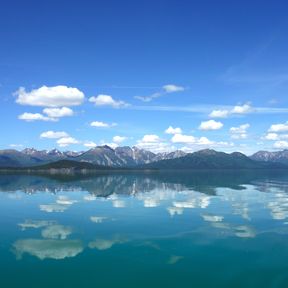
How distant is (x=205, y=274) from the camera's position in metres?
28.0

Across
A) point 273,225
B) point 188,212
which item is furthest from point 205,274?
point 188,212

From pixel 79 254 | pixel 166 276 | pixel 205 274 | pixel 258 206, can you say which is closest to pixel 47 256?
pixel 79 254

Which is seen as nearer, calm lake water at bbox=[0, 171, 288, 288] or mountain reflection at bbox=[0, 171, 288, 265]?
calm lake water at bbox=[0, 171, 288, 288]

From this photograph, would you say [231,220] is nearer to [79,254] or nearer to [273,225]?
[273,225]

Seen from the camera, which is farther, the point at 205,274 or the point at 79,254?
the point at 79,254

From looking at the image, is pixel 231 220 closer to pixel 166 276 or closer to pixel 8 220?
pixel 166 276

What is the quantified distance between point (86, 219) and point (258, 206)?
3189cm

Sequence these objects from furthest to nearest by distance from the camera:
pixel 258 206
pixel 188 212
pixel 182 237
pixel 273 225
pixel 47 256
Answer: pixel 258 206
pixel 188 212
pixel 273 225
pixel 182 237
pixel 47 256

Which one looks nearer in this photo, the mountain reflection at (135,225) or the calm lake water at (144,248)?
the calm lake water at (144,248)

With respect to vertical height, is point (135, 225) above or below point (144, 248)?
above

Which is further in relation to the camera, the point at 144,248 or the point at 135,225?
the point at 135,225

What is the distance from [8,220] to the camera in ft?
170

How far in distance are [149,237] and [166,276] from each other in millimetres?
13204

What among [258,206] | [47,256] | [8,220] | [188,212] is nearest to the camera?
[47,256]
